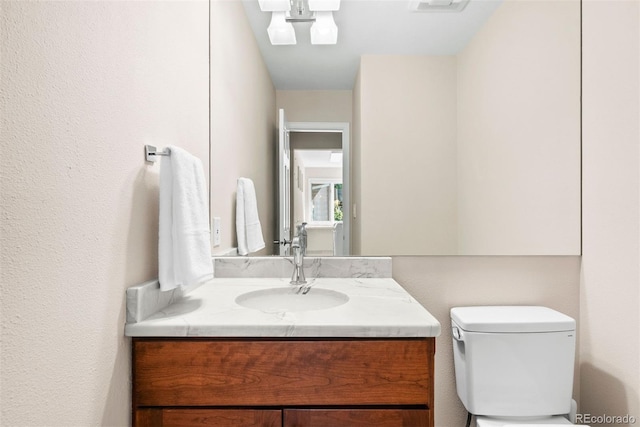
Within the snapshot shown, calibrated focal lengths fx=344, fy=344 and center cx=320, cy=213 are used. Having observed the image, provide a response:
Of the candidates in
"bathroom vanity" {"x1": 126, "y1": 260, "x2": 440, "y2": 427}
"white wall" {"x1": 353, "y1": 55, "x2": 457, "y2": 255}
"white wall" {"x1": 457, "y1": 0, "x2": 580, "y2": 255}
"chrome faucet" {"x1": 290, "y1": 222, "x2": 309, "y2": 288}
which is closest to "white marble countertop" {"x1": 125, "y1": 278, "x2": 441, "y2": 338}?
"bathroom vanity" {"x1": 126, "y1": 260, "x2": 440, "y2": 427}

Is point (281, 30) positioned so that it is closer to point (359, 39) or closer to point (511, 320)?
point (359, 39)

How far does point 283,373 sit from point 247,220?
796 mm

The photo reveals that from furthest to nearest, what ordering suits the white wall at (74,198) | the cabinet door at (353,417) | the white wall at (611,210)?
1. the white wall at (611,210)
2. the cabinet door at (353,417)
3. the white wall at (74,198)

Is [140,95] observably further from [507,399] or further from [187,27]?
[507,399]

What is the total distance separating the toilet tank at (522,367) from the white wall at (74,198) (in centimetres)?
113

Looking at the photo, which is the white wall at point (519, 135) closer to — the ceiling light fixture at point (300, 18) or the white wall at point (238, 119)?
the ceiling light fixture at point (300, 18)

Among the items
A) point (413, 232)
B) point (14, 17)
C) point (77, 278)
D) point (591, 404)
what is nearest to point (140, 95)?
point (14, 17)

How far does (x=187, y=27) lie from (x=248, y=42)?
35 centimetres

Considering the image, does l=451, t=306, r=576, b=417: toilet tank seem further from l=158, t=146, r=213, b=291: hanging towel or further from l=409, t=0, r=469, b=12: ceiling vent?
l=409, t=0, r=469, b=12: ceiling vent

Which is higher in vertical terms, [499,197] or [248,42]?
[248,42]

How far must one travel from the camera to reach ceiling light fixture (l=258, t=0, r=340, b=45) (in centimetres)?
145

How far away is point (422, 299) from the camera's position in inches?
57.0

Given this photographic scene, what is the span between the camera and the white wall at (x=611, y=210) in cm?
116

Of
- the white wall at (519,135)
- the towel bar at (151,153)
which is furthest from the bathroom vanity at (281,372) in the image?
the white wall at (519,135)
